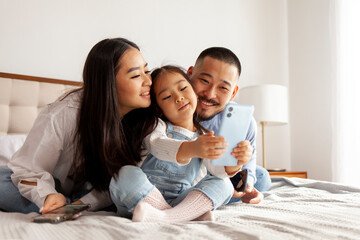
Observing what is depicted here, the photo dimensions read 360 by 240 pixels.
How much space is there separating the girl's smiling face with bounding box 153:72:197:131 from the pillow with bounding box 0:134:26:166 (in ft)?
3.17

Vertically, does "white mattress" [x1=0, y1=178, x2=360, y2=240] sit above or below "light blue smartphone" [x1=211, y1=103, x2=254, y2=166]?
below

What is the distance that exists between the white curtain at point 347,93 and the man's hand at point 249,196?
1889 mm

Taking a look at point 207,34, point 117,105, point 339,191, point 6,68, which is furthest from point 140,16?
point 339,191

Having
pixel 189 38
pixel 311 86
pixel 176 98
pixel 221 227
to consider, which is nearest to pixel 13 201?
pixel 176 98

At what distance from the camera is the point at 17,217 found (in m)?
1.04

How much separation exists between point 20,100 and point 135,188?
1570mm

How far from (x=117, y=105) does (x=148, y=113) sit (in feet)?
0.43

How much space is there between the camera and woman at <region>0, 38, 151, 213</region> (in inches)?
47.9

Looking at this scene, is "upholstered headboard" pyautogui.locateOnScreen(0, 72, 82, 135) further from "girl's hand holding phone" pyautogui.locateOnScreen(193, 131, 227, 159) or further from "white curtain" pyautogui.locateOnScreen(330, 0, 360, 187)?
"white curtain" pyautogui.locateOnScreen(330, 0, 360, 187)

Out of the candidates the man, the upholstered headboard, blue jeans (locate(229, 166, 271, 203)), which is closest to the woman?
the man

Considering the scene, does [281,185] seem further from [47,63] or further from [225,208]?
[47,63]

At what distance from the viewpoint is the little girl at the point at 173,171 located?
101 cm

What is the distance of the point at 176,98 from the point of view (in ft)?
4.14

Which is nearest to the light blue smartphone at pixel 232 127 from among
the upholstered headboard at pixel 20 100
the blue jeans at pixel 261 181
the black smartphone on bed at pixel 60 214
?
the black smartphone on bed at pixel 60 214
